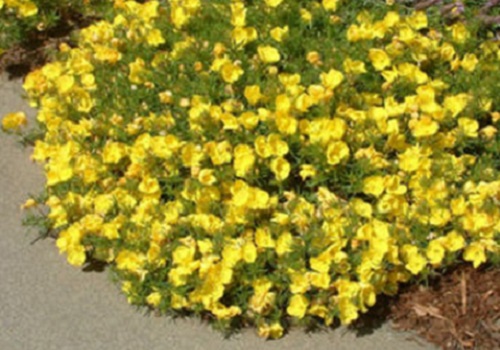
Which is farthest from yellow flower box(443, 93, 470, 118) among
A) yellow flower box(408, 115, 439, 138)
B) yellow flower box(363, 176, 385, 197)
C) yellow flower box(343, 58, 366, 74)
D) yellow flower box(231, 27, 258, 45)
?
yellow flower box(231, 27, 258, 45)

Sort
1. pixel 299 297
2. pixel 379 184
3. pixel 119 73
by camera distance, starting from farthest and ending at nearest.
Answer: pixel 119 73
pixel 379 184
pixel 299 297

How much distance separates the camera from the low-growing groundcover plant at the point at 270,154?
160 inches

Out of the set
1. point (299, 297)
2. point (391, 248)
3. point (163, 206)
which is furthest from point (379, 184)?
point (163, 206)

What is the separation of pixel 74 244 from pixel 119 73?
3.34ft

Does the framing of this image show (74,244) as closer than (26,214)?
Yes

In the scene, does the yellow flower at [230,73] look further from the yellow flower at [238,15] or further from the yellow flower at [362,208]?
the yellow flower at [362,208]

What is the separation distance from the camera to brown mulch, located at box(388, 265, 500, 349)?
4.00 meters

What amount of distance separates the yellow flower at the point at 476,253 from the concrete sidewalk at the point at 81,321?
0.40 m

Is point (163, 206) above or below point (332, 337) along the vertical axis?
above

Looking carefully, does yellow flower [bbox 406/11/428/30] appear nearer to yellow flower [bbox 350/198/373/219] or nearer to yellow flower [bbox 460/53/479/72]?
yellow flower [bbox 460/53/479/72]

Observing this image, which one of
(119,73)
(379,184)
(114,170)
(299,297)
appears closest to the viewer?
(299,297)

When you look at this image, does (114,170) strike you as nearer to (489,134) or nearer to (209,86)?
(209,86)

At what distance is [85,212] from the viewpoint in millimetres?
4449

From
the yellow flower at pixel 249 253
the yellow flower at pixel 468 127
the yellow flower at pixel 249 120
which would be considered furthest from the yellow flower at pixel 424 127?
the yellow flower at pixel 249 253
